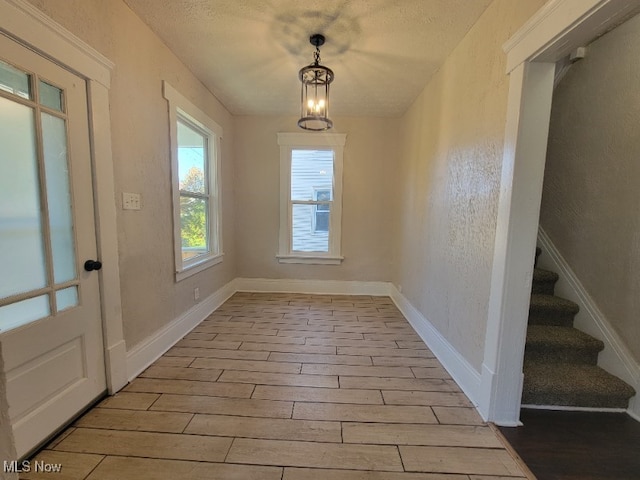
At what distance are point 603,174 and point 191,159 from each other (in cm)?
358

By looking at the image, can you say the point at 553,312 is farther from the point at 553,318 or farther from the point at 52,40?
the point at 52,40

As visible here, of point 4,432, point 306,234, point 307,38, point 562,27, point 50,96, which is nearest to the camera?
point 4,432

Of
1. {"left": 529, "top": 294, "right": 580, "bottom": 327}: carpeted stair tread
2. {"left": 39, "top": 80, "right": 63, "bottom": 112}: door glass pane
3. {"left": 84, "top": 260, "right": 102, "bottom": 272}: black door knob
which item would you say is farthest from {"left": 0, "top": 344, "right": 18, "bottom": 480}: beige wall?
{"left": 529, "top": 294, "right": 580, "bottom": 327}: carpeted stair tread

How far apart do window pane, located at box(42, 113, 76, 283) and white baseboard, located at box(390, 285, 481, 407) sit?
2484 millimetres

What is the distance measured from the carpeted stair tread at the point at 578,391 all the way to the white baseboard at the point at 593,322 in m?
0.06

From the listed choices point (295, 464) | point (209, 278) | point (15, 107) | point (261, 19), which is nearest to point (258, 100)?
point (261, 19)

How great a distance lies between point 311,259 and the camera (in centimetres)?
409

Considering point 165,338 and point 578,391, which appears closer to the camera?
point 578,391

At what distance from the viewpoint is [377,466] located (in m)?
1.33

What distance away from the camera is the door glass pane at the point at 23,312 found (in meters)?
1.24

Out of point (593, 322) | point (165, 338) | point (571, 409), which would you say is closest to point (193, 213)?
point (165, 338)

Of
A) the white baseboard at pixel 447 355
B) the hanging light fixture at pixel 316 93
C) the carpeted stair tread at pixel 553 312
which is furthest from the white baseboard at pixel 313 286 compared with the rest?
the hanging light fixture at pixel 316 93

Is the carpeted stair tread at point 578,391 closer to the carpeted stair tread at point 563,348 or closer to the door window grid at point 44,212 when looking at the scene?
the carpeted stair tread at point 563,348

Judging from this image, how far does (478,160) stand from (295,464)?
2031 mm
